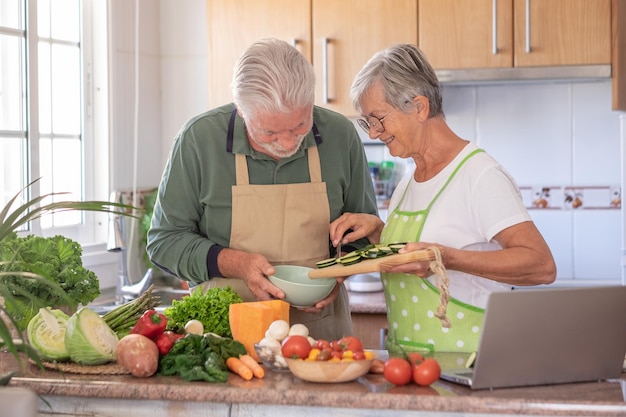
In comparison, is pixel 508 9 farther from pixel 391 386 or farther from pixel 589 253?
pixel 391 386

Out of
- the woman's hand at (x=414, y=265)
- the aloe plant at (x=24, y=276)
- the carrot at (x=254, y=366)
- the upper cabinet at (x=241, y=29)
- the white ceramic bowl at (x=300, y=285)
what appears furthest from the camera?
the upper cabinet at (x=241, y=29)

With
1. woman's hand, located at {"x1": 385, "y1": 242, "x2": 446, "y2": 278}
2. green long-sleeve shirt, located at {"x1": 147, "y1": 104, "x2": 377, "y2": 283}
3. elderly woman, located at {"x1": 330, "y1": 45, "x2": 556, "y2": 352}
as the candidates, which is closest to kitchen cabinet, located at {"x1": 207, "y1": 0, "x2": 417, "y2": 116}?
green long-sleeve shirt, located at {"x1": 147, "y1": 104, "x2": 377, "y2": 283}

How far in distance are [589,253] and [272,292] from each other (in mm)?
2157

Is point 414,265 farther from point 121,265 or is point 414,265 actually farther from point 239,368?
point 121,265

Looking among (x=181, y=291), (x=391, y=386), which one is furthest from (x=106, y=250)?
(x=391, y=386)

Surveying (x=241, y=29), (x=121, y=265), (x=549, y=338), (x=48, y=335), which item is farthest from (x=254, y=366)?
(x=241, y=29)

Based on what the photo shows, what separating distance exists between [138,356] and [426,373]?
2.00 feet

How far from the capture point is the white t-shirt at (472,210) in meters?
2.09

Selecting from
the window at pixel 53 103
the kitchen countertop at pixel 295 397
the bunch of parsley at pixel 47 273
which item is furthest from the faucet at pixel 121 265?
the kitchen countertop at pixel 295 397

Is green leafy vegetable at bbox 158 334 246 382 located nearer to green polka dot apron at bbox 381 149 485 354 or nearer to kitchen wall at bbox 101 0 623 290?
green polka dot apron at bbox 381 149 485 354

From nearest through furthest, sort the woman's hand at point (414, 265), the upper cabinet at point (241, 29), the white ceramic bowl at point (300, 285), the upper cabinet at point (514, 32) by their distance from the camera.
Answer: the woman's hand at point (414, 265) → the white ceramic bowl at point (300, 285) → the upper cabinet at point (514, 32) → the upper cabinet at point (241, 29)

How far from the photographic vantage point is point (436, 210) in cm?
224

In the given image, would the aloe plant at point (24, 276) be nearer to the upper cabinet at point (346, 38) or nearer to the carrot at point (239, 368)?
the carrot at point (239, 368)

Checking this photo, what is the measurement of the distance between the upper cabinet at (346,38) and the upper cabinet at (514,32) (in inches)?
5.6
